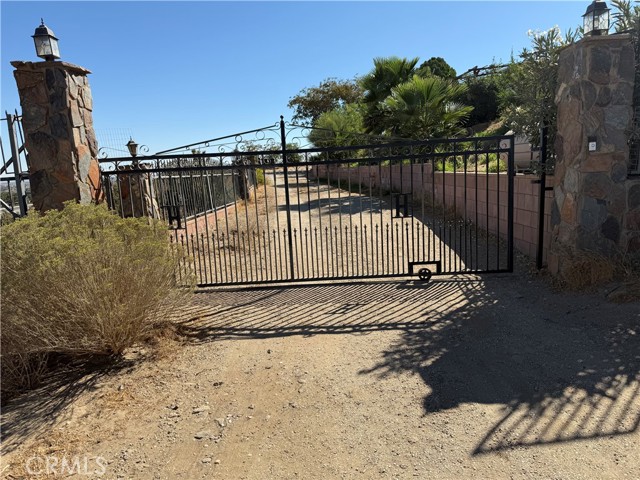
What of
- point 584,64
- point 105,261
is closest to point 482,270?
point 584,64

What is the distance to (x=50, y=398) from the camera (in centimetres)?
341

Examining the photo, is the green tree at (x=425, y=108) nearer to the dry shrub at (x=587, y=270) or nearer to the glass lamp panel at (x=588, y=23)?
the glass lamp panel at (x=588, y=23)

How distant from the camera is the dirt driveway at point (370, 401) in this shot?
2.55 metres

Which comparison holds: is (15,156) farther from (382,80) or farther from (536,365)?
(382,80)

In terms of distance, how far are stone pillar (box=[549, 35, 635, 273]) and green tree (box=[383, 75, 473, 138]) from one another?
8.32m

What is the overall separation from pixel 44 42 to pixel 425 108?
35.9 feet

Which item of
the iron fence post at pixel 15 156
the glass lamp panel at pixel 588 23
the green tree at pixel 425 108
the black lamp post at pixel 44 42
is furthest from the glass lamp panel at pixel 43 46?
the green tree at pixel 425 108

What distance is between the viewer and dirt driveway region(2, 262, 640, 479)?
8.38 feet

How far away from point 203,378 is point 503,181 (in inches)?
256

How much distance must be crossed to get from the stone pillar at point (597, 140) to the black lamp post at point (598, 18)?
Answer: 0.14 meters

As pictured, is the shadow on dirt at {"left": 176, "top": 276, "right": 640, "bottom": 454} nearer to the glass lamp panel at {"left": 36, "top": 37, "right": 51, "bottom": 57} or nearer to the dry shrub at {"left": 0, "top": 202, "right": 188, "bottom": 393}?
the dry shrub at {"left": 0, "top": 202, "right": 188, "bottom": 393}

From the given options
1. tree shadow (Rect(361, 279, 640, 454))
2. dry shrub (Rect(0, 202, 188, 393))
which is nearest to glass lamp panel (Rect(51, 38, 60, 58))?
dry shrub (Rect(0, 202, 188, 393))

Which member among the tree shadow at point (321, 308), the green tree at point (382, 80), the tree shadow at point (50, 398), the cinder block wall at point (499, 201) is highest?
the green tree at point (382, 80)

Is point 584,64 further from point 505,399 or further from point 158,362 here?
point 158,362
